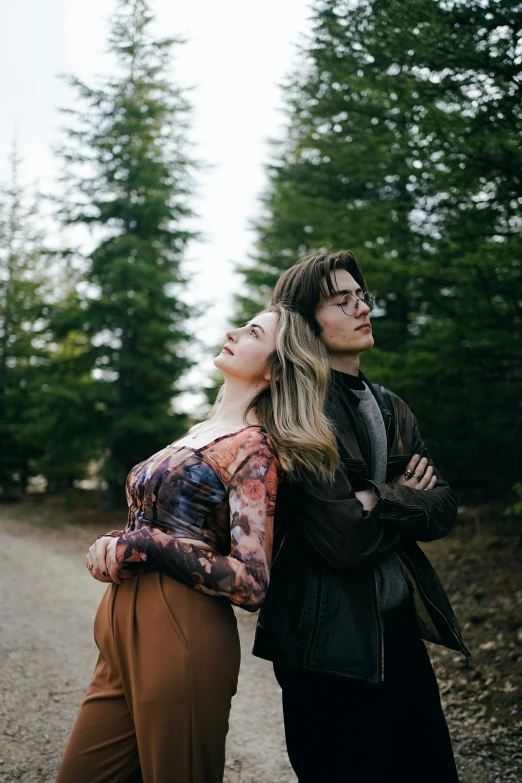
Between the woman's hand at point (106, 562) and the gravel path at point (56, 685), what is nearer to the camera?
the woman's hand at point (106, 562)

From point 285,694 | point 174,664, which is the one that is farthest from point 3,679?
point 174,664

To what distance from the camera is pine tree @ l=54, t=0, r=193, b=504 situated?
15172 mm

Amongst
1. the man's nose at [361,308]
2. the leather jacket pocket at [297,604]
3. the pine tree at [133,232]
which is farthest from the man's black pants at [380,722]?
the pine tree at [133,232]

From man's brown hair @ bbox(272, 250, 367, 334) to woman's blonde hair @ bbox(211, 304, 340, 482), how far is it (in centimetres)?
6

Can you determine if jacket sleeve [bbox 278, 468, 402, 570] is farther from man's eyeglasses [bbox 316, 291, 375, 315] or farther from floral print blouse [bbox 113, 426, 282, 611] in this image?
man's eyeglasses [bbox 316, 291, 375, 315]

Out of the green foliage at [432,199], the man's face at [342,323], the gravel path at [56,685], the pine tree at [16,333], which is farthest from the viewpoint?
the pine tree at [16,333]

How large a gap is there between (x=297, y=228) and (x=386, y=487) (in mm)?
11454

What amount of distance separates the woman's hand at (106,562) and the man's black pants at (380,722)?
82 cm

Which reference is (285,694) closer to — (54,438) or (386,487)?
(386,487)

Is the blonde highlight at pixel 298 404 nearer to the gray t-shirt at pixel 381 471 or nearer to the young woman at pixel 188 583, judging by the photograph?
the young woman at pixel 188 583

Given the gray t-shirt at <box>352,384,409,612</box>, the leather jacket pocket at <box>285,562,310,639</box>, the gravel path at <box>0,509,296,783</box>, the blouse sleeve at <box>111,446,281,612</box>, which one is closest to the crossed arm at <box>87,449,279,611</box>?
the blouse sleeve at <box>111,446,281,612</box>

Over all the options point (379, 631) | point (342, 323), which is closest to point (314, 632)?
point (379, 631)

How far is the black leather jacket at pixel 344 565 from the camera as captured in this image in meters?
2.07

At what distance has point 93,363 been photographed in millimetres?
15750
